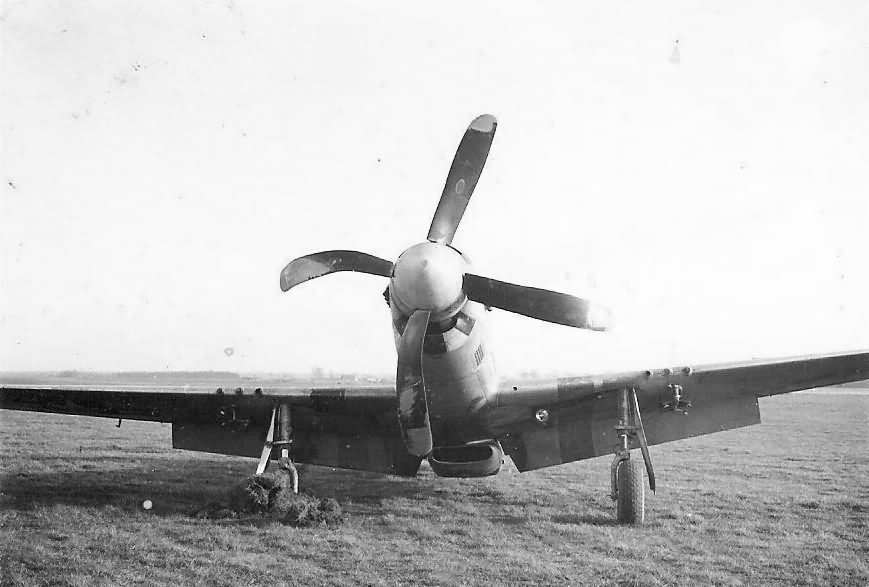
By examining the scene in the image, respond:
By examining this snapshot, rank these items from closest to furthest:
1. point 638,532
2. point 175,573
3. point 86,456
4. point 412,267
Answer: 1. point 175,573
2. point 412,267
3. point 638,532
4. point 86,456

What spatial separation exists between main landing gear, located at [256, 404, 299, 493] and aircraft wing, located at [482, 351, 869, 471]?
2.91 meters

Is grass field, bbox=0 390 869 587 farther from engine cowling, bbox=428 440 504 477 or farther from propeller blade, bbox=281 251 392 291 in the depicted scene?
propeller blade, bbox=281 251 392 291

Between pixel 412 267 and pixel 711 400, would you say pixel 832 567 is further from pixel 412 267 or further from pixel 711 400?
pixel 412 267

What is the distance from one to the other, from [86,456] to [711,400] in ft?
41.7

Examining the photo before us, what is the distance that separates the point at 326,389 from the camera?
9352 mm

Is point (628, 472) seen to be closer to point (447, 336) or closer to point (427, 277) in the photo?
point (447, 336)

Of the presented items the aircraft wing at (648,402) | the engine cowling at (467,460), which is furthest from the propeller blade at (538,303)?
the engine cowling at (467,460)

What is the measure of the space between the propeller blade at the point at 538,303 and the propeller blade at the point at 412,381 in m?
0.91

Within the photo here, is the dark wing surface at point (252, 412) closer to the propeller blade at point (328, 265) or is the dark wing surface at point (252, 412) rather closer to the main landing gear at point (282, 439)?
the main landing gear at point (282, 439)

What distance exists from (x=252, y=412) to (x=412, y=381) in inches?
167

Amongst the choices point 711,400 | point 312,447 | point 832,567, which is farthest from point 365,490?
point 832,567

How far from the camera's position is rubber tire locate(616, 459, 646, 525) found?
8141 mm

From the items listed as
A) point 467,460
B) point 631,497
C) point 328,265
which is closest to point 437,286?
point 328,265

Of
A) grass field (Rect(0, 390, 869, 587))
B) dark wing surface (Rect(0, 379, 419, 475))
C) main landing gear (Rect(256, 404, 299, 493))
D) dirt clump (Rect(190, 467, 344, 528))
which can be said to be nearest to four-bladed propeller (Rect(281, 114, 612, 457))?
grass field (Rect(0, 390, 869, 587))
